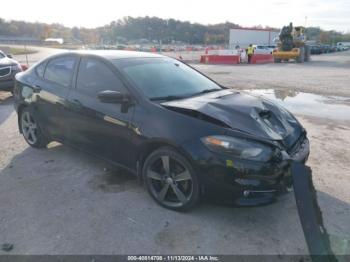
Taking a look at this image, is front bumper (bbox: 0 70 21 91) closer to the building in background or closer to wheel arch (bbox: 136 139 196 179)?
wheel arch (bbox: 136 139 196 179)

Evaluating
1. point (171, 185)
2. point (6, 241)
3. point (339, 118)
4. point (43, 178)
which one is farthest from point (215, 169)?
point (339, 118)

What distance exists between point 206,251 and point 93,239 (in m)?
1.05

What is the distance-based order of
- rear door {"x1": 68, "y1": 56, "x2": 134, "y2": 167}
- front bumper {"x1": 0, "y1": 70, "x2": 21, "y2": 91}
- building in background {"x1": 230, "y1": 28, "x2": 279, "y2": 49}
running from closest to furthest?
rear door {"x1": 68, "y1": 56, "x2": 134, "y2": 167} → front bumper {"x1": 0, "y1": 70, "x2": 21, "y2": 91} → building in background {"x1": 230, "y1": 28, "x2": 279, "y2": 49}

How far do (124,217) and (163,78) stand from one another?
1757 mm

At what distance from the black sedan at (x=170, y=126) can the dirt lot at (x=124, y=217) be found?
31 centimetres

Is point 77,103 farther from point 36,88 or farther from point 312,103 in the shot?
point 312,103

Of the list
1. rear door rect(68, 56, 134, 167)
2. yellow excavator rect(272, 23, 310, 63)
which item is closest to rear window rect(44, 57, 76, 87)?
rear door rect(68, 56, 134, 167)

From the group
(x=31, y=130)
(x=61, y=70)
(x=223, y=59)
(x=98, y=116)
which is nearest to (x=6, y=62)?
(x=31, y=130)

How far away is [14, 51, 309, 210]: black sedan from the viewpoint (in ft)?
10.3

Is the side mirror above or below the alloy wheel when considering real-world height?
above

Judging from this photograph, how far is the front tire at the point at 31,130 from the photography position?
5284 mm

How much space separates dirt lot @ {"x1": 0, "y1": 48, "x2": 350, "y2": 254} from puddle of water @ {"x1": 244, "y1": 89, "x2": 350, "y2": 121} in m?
3.36

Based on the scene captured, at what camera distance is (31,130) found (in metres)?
5.43

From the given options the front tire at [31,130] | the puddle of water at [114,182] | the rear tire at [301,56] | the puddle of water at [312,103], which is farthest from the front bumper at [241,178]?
the rear tire at [301,56]
